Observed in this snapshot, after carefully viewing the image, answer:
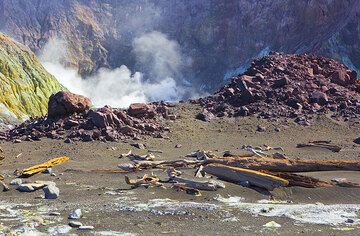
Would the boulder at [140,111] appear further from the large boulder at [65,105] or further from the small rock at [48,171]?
the small rock at [48,171]

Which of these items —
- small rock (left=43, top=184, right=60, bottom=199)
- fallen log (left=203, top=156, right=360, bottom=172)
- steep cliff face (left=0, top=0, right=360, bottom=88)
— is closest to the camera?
small rock (left=43, top=184, right=60, bottom=199)

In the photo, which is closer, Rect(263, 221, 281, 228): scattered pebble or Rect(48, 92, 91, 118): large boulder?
Rect(263, 221, 281, 228): scattered pebble

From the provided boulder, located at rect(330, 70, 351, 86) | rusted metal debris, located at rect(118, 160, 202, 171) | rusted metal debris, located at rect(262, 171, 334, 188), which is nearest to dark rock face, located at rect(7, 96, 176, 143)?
rusted metal debris, located at rect(118, 160, 202, 171)

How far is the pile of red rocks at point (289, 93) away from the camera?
2870 centimetres

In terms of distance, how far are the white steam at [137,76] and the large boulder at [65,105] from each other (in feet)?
181

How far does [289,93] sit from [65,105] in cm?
1358

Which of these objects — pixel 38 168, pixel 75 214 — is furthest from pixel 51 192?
pixel 38 168

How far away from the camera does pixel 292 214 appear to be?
32.5 feet

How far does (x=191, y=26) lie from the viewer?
91625 mm

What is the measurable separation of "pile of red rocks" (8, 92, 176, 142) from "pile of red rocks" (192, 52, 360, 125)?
398 cm

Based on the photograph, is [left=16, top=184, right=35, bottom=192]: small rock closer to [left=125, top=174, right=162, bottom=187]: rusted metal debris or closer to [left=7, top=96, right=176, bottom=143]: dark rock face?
[left=125, top=174, right=162, bottom=187]: rusted metal debris

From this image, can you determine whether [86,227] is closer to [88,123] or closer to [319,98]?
[88,123]

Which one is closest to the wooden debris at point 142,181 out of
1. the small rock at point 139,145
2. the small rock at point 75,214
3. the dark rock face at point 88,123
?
the small rock at point 75,214

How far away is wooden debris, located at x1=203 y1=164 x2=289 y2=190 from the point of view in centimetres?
1194
